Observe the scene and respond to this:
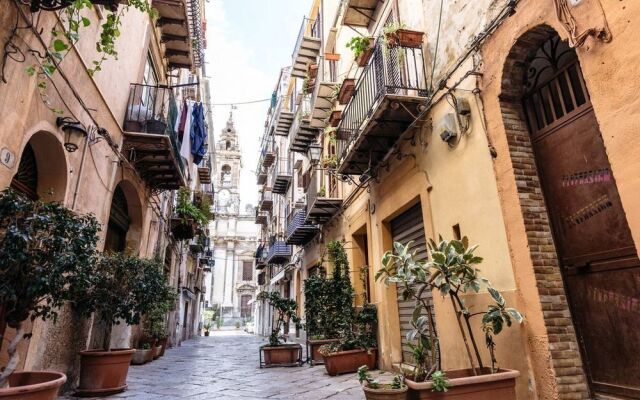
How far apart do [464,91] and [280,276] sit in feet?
59.9

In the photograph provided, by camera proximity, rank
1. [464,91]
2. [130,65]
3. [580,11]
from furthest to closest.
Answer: [130,65] < [464,91] < [580,11]

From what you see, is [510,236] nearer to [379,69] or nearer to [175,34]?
[379,69]

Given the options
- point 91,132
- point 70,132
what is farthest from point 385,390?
point 91,132

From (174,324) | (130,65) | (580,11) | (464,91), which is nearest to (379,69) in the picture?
(464,91)

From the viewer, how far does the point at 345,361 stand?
7293 millimetres

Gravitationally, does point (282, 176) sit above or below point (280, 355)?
above

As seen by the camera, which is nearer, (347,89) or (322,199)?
(347,89)

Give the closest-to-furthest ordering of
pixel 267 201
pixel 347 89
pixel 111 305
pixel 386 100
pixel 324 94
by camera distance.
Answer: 1. pixel 111 305
2. pixel 386 100
3. pixel 347 89
4. pixel 324 94
5. pixel 267 201

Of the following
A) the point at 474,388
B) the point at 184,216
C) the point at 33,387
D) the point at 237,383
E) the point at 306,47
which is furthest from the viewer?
the point at 306,47

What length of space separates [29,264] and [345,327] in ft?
19.6

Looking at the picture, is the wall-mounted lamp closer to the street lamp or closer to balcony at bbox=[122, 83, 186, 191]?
balcony at bbox=[122, 83, 186, 191]

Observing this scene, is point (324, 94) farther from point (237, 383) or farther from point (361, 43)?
point (237, 383)

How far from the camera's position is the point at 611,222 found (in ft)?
11.6

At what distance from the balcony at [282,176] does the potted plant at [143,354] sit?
10.9 m
